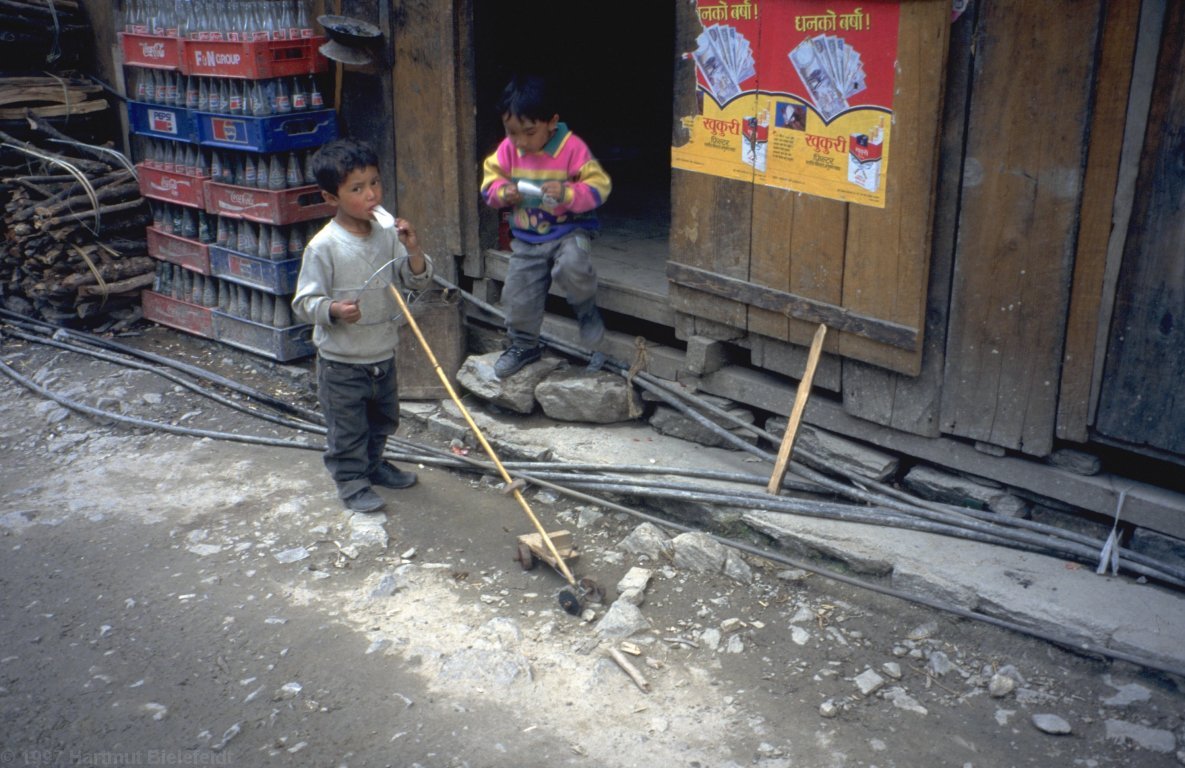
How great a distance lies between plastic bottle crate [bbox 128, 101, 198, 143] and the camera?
662 cm

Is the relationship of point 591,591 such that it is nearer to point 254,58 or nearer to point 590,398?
point 590,398

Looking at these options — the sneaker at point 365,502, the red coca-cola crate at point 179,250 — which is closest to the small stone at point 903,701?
the sneaker at point 365,502

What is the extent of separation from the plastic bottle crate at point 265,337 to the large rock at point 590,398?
6.41 feet

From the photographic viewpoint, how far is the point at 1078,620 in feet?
12.1

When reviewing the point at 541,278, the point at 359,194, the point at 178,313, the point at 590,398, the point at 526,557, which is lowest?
the point at 526,557

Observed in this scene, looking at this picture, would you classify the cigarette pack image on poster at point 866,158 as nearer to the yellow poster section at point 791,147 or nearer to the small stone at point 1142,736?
the yellow poster section at point 791,147

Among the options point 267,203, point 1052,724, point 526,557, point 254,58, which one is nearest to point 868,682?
point 1052,724

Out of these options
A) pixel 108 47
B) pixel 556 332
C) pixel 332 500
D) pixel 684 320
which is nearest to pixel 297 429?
pixel 332 500

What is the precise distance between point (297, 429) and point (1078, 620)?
3.98 meters

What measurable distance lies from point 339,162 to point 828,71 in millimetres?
1987

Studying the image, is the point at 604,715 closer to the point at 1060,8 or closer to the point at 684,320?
the point at 684,320

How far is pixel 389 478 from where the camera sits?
203 inches

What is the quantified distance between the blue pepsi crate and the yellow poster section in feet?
8.18

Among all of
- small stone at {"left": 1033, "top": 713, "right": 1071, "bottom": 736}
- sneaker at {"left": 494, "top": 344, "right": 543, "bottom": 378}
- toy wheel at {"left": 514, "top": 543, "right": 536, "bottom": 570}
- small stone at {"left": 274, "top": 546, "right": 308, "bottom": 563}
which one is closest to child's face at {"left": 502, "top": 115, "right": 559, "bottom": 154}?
sneaker at {"left": 494, "top": 344, "right": 543, "bottom": 378}
